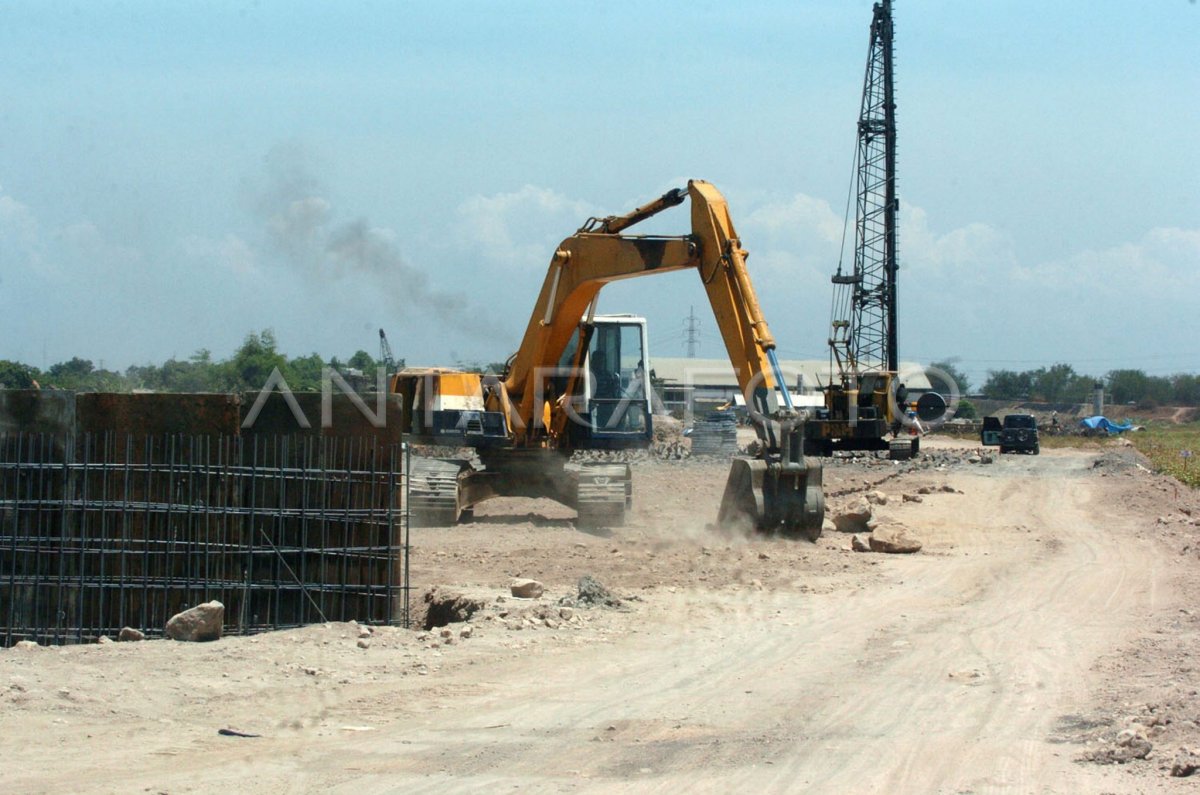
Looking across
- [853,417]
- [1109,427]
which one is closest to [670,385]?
[1109,427]

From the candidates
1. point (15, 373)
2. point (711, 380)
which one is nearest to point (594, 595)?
point (15, 373)

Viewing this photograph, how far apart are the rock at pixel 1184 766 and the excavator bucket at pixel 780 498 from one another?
9746mm

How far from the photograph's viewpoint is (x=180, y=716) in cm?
779

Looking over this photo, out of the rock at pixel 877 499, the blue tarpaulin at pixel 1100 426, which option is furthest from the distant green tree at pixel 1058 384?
the rock at pixel 877 499

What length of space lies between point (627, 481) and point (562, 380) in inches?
74.6

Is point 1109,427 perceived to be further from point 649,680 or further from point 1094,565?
point 649,680

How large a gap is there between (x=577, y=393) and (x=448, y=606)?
791 cm

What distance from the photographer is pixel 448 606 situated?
12062mm

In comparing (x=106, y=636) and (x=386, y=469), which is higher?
(x=386, y=469)

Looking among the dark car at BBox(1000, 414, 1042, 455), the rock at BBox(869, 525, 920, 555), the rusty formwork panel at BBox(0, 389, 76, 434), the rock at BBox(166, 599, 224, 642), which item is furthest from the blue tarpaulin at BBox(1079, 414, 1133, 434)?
the rock at BBox(166, 599, 224, 642)

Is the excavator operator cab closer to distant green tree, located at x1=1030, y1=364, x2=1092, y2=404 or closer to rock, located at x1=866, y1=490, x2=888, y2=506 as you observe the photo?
rock, located at x1=866, y1=490, x2=888, y2=506

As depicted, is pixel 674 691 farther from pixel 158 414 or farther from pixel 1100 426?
pixel 1100 426

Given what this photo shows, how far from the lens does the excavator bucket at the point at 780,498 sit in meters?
16.2


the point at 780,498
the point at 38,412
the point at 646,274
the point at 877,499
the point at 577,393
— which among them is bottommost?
the point at 877,499
